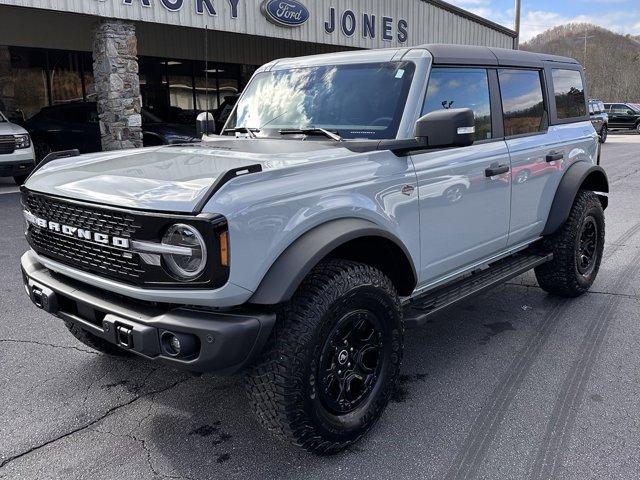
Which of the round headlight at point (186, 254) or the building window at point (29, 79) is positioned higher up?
the building window at point (29, 79)

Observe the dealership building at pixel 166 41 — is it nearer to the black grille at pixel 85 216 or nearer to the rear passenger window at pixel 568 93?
the rear passenger window at pixel 568 93

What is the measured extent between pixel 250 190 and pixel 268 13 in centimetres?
1281

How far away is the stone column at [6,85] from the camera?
16125mm

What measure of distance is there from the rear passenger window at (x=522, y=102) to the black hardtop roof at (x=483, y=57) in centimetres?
7

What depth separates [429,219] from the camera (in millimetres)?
3223

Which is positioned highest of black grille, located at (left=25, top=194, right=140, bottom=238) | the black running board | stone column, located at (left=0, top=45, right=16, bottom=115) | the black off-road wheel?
stone column, located at (left=0, top=45, right=16, bottom=115)

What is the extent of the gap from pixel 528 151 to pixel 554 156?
44 centimetres

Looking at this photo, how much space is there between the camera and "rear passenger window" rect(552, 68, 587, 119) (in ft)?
15.5

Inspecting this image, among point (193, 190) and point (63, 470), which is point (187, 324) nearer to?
point (193, 190)

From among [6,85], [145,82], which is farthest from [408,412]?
[145,82]

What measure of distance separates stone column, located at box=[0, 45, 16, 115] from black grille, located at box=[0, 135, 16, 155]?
258 inches

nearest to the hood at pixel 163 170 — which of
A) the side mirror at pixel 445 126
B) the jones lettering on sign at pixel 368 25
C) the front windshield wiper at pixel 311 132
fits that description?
the front windshield wiper at pixel 311 132

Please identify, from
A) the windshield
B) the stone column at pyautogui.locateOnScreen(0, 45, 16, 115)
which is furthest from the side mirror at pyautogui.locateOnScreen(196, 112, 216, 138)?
the stone column at pyautogui.locateOnScreen(0, 45, 16, 115)

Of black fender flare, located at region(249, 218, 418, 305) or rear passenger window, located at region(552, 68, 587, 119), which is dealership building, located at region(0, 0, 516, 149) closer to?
rear passenger window, located at region(552, 68, 587, 119)
